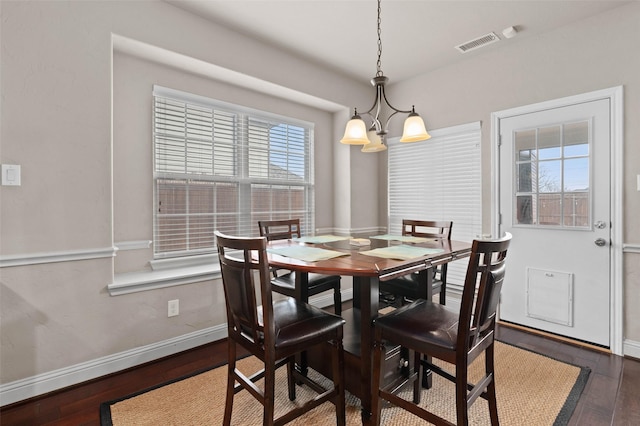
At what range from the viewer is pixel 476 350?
1455mm

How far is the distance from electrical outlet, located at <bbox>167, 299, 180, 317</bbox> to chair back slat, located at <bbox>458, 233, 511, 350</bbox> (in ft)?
7.03

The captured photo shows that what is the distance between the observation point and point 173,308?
2553mm

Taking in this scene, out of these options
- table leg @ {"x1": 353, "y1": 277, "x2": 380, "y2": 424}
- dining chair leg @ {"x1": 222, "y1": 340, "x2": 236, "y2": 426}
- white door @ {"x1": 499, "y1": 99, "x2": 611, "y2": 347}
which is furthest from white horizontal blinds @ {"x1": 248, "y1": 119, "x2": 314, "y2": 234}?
white door @ {"x1": 499, "y1": 99, "x2": 611, "y2": 347}

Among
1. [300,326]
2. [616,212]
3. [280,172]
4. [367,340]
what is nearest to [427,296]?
[367,340]

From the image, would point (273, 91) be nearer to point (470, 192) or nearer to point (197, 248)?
point (197, 248)

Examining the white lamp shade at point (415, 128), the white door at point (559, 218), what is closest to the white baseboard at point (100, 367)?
the white lamp shade at point (415, 128)

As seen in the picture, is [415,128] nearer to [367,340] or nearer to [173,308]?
[367,340]

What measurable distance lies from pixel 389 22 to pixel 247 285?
8.32ft

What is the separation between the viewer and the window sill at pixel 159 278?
2.28 meters

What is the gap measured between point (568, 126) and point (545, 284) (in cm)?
144

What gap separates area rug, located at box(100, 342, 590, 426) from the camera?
176 cm

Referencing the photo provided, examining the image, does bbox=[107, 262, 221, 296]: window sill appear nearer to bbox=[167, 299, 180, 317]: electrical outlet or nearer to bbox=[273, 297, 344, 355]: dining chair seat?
bbox=[167, 299, 180, 317]: electrical outlet

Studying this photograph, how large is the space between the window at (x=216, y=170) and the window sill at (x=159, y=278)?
0.64 feet

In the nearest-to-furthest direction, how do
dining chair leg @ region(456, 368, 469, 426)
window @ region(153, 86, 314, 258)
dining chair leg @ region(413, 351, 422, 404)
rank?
1. dining chair leg @ region(456, 368, 469, 426)
2. dining chair leg @ region(413, 351, 422, 404)
3. window @ region(153, 86, 314, 258)
